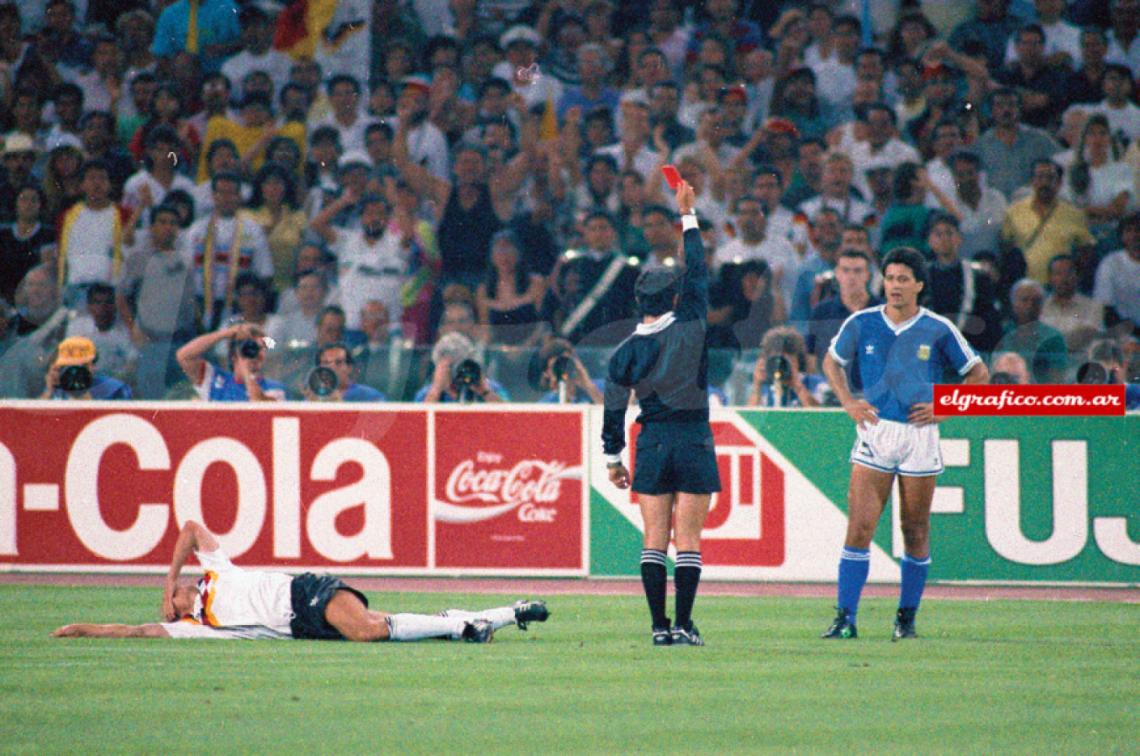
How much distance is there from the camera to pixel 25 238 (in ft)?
52.3

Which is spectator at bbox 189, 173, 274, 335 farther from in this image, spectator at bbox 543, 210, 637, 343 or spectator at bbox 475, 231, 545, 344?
spectator at bbox 543, 210, 637, 343

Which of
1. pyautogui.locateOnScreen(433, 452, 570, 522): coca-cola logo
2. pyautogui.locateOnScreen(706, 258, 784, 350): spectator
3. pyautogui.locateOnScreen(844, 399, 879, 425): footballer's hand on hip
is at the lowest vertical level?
pyautogui.locateOnScreen(433, 452, 570, 522): coca-cola logo

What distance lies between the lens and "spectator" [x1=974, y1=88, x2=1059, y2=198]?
15.9m

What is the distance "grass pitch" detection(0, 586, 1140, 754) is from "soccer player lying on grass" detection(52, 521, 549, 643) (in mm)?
98

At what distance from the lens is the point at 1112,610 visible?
37.2ft

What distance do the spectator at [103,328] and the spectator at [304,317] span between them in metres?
1.29

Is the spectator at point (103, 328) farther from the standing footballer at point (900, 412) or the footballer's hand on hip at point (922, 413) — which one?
the footballer's hand on hip at point (922, 413)

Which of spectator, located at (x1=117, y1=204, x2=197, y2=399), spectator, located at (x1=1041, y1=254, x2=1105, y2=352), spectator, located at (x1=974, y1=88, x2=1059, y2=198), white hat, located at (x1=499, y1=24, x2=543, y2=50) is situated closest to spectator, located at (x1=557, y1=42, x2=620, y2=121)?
white hat, located at (x1=499, y1=24, x2=543, y2=50)

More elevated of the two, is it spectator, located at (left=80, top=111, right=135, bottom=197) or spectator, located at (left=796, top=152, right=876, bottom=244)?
spectator, located at (left=80, top=111, right=135, bottom=197)

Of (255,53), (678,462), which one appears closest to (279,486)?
(678,462)

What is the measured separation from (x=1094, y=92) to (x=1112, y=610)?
22.7 feet

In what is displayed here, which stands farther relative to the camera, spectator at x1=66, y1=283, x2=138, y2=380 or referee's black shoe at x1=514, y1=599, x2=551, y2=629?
spectator at x1=66, y1=283, x2=138, y2=380

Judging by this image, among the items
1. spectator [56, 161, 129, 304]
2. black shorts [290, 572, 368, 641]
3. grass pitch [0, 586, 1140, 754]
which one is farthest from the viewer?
spectator [56, 161, 129, 304]

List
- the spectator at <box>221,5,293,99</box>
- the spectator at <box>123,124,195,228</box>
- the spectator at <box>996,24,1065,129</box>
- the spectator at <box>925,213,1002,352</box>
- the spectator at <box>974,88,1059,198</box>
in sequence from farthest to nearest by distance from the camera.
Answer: the spectator at <box>221,5,293,99</box> < the spectator at <box>123,124,195,228</box> < the spectator at <box>996,24,1065,129</box> < the spectator at <box>974,88,1059,198</box> < the spectator at <box>925,213,1002,352</box>
